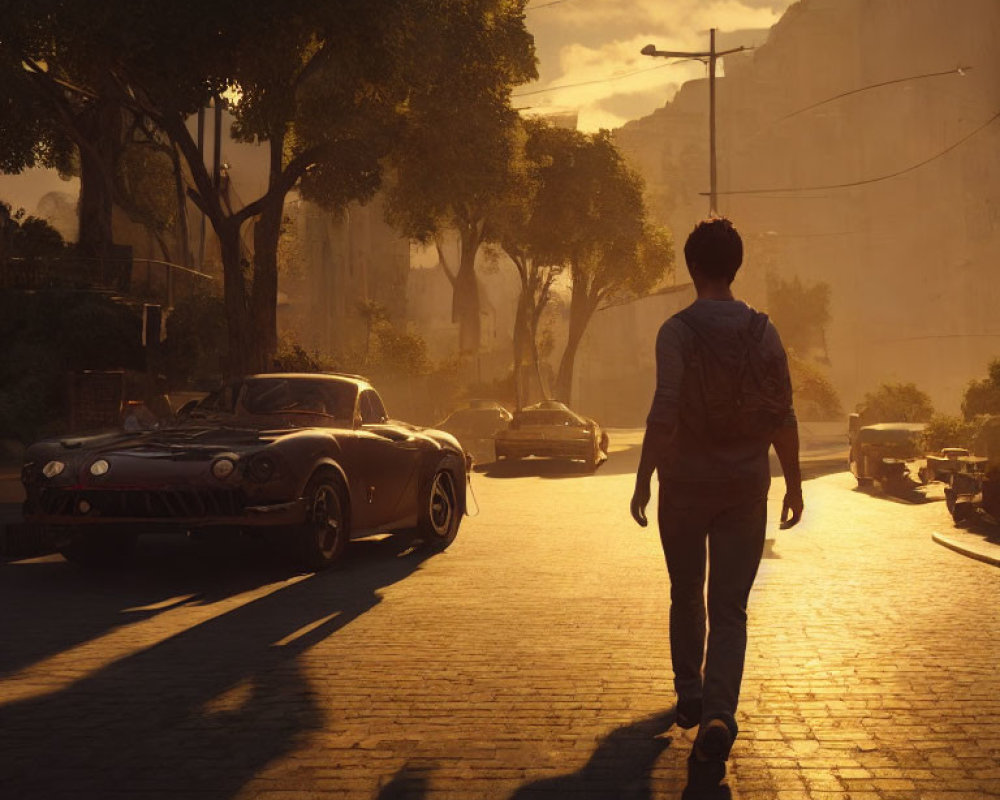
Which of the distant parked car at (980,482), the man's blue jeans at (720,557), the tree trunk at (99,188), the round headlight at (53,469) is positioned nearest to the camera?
the man's blue jeans at (720,557)

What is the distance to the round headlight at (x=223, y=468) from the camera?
10.2 meters

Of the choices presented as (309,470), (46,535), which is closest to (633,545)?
(309,470)

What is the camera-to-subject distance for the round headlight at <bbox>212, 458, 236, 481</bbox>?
10180 mm

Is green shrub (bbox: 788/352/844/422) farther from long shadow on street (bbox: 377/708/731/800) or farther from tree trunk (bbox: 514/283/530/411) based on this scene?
long shadow on street (bbox: 377/708/731/800)

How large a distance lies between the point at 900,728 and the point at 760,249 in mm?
177848

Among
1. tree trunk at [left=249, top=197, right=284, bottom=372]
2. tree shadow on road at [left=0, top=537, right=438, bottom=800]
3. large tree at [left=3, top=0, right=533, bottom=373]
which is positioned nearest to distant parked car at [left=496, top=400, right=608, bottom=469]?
large tree at [left=3, top=0, right=533, bottom=373]

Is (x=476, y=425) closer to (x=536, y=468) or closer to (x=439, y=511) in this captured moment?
→ (x=536, y=468)

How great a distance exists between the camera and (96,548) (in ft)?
37.0

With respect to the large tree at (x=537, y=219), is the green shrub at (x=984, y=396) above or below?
below

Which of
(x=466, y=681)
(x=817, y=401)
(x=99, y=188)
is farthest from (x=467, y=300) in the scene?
(x=466, y=681)

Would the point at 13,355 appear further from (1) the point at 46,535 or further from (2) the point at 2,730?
(2) the point at 2,730

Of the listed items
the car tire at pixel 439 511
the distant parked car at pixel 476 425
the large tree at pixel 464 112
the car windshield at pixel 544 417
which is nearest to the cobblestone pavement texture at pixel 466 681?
the car tire at pixel 439 511

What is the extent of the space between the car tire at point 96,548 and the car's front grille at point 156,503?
721 mm

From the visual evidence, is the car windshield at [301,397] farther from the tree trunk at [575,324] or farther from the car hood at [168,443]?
the tree trunk at [575,324]
